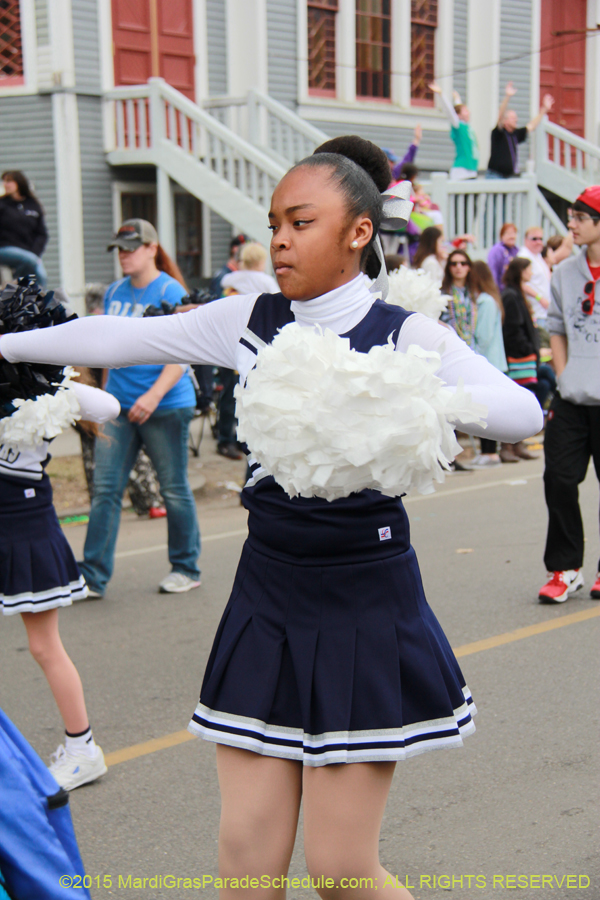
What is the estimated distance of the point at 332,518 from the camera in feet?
7.35

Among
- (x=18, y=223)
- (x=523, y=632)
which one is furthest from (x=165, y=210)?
(x=523, y=632)

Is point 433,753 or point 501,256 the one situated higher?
Result: point 501,256

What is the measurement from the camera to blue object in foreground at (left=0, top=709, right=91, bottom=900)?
2234 mm

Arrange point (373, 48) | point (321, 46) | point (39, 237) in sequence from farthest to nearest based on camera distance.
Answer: point (373, 48), point (321, 46), point (39, 237)

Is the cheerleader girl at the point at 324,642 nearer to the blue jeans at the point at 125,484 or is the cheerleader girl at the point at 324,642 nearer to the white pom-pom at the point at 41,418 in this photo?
the white pom-pom at the point at 41,418

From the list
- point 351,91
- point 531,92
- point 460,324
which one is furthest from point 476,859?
point 531,92

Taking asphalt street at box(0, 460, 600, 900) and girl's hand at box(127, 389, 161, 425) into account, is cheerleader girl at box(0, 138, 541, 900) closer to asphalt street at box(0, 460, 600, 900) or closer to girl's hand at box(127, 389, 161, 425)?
asphalt street at box(0, 460, 600, 900)

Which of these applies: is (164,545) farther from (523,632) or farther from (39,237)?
(39,237)

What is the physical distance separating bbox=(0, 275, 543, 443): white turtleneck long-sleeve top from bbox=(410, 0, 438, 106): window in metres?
16.7

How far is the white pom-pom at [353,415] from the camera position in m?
1.82

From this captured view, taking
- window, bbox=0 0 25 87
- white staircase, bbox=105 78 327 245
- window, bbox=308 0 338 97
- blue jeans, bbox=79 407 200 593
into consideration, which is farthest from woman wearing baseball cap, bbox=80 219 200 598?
window, bbox=308 0 338 97

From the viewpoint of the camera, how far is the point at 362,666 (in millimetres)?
2221

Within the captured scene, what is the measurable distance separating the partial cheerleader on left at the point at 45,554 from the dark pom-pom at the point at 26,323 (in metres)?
0.75

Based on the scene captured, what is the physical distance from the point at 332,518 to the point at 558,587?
3.81 meters
